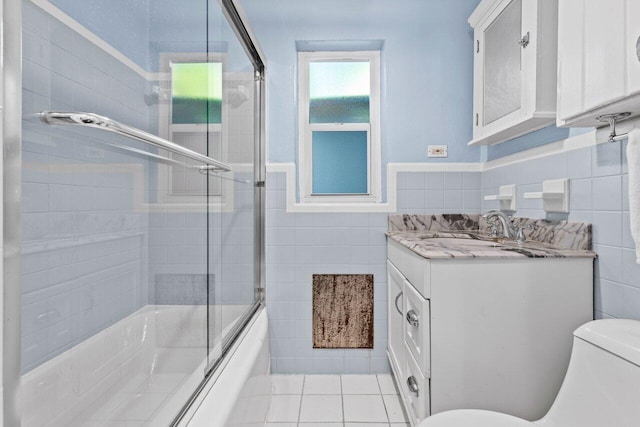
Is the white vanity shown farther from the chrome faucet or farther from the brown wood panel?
the brown wood panel

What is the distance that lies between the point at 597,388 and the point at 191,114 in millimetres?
1512

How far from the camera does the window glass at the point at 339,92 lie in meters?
2.37

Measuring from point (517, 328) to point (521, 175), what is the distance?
0.85 metres

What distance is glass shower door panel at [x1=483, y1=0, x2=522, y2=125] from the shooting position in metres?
1.65

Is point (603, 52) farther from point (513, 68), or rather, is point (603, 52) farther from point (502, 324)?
point (502, 324)

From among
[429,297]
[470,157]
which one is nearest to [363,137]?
[470,157]

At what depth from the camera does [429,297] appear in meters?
1.28

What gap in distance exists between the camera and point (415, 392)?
140cm

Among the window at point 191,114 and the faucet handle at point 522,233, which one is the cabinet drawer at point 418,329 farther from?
Result: the window at point 191,114

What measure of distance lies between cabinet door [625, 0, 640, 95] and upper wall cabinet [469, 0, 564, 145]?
56 cm

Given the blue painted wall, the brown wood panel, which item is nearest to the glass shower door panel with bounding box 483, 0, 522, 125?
the blue painted wall

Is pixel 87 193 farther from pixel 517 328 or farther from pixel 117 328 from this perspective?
pixel 517 328

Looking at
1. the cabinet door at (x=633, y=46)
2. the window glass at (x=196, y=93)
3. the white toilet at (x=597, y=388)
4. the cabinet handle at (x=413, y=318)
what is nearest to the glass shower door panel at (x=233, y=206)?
the window glass at (x=196, y=93)

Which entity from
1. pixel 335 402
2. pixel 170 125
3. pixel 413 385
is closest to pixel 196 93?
pixel 170 125
